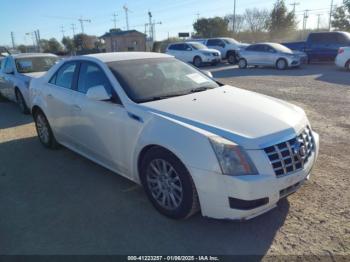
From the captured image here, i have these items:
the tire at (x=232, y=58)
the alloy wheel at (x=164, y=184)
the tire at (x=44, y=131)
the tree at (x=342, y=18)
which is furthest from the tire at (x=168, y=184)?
the tree at (x=342, y=18)

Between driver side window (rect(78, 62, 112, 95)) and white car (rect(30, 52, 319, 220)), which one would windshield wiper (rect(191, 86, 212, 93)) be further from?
driver side window (rect(78, 62, 112, 95))

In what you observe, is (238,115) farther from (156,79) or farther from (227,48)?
(227,48)

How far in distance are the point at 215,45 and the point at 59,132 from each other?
20494 millimetres

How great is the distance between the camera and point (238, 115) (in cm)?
337

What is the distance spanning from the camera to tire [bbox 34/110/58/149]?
18.5ft

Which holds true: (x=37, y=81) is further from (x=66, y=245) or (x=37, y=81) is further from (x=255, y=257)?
(x=255, y=257)

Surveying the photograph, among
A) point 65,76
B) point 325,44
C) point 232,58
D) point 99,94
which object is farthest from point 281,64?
point 99,94

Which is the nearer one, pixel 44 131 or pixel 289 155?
pixel 289 155

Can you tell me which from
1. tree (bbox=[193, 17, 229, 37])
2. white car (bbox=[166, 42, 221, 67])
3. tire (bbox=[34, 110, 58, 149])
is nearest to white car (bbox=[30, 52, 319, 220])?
tire (bbox=[34, 110, 58, 149])

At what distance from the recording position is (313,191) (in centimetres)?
385

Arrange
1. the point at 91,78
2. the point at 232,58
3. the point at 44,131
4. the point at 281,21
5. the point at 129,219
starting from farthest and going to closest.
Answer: the point at 281,21 → the point at 232,58 → the point at 44,131 → the point at 91,78 → the point at 129,219

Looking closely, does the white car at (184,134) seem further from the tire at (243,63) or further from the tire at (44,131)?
the tire at (243,63)

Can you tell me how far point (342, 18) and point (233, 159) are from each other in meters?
44.3

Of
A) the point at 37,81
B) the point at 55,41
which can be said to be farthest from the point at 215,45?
the point at 55,41
